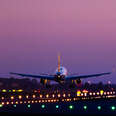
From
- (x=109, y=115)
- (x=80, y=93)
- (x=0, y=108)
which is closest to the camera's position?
(x=109, y=115)

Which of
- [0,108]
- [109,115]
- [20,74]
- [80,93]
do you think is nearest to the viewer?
[109,115]

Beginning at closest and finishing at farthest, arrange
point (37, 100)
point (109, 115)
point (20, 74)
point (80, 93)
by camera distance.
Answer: point (109, 115), point (37, 100), point (20, 74), point (80, 93)

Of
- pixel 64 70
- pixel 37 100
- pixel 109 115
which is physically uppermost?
pixel 64 70

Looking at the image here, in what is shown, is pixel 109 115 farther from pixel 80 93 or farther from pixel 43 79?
pixel 80 93

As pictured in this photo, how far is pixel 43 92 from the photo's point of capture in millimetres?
169250

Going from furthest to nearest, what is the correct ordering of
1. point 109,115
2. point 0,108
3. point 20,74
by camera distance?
Answer: point 20,74, point 0,108, point 109,115

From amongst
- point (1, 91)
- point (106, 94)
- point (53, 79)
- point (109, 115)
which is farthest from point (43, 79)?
point (109, 115)

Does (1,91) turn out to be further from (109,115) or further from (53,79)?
(109,115)

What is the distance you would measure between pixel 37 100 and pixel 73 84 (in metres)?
16.2

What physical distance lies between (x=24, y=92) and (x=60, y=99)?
2138cm

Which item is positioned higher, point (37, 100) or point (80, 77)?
point (80, 77)

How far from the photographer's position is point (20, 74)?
160 meters

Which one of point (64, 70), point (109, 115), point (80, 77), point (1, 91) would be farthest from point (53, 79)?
point (109, 115)

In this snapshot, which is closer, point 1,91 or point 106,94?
point 1,91
